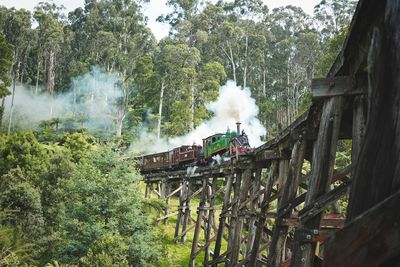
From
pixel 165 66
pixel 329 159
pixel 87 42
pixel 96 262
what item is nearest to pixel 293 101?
pixel 165 66

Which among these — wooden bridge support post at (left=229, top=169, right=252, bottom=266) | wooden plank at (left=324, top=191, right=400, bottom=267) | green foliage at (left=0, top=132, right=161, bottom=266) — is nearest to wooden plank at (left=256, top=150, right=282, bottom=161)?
wooden bridge support post at (left=229, top=169, right=252, bottom=266)

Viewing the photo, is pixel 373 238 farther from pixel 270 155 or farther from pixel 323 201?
pixel 270 155

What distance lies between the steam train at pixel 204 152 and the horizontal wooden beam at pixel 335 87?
31.2 ft

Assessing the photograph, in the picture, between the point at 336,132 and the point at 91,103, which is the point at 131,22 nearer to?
the point at 91,103

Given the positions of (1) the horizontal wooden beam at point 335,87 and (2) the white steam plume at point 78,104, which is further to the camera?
(2) the white steam plume at point 78,104

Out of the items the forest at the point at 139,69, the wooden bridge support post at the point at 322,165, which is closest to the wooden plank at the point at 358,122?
the wooden bridge support post at the point at 322,165

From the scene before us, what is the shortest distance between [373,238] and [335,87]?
287cm

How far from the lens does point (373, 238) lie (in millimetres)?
1137

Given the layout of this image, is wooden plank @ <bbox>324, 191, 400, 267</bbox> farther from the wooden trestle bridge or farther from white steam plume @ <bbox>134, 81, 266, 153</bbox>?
white steam plume @ <bbox>134, 81, 266, 153</bbox>

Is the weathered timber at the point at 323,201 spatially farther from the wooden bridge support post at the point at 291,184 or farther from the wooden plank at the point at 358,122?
the wooden bridge support post at the point at 291,184

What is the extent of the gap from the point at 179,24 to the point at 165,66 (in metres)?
11.3

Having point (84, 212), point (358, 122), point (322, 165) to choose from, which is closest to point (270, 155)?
point (322, 165)

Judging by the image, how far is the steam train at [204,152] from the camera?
16156mm

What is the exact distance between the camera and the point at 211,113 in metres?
36.1
